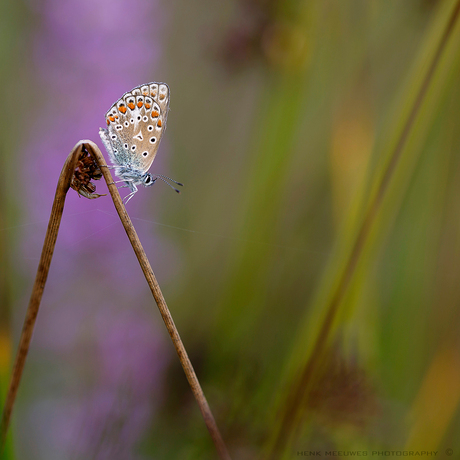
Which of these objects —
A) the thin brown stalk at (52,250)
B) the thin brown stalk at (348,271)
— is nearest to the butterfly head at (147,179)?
the thin brown stalk at (52,250)

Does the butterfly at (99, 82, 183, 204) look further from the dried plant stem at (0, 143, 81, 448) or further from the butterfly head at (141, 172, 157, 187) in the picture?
the dried plant stem at (0, 143, 81, 448)

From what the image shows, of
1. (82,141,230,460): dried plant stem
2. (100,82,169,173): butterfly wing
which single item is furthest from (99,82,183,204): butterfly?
(82,141,230,460): dried plant stem

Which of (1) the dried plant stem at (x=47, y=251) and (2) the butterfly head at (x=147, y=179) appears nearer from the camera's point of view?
(1) the dried plant stem at (x=47, y=251)

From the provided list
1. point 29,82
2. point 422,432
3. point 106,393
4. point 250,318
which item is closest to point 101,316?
point 106,393

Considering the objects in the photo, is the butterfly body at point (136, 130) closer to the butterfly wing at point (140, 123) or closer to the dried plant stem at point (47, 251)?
the butterfly wing at point (140, 123)

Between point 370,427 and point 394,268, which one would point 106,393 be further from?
point 394,268

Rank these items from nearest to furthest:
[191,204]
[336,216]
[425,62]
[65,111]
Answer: [425,62], [65,111], [336,216], [191,204]
